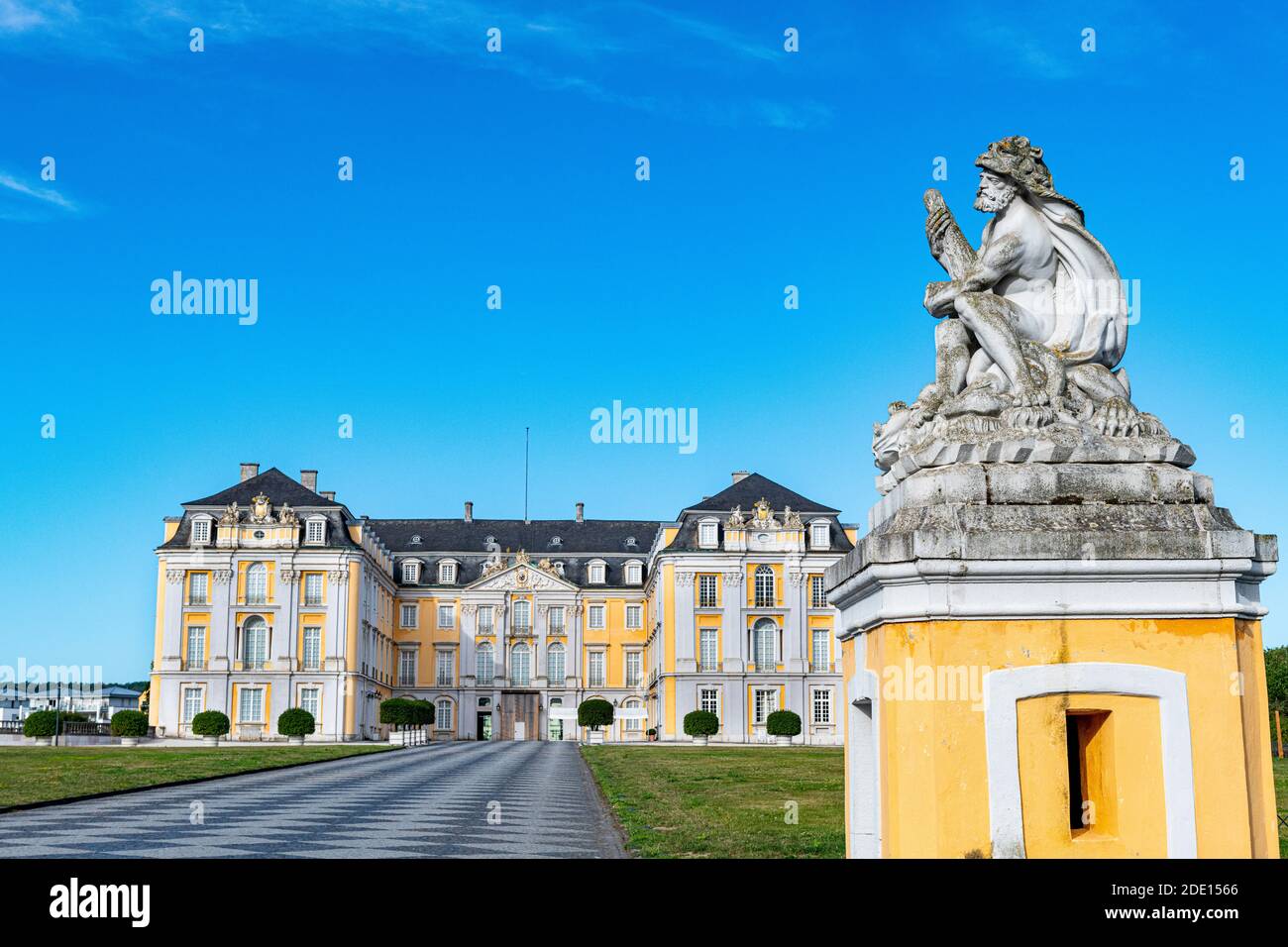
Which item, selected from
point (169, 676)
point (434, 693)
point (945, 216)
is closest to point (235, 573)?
point (169, 676)

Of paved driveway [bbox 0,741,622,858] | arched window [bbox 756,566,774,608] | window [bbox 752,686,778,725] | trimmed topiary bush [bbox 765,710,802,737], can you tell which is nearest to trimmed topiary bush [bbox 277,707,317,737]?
trimmed topiary bush [bbox 765,710,802,737]

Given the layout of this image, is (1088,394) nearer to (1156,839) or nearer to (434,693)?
(1156,839)

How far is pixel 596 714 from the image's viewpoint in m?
62.3

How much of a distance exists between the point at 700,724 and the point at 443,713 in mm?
21189

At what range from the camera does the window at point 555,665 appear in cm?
7119

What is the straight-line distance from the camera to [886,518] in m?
4.31

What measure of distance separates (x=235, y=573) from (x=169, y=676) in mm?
5696

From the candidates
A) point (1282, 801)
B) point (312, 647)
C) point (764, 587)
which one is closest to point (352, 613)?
point (312, 647)

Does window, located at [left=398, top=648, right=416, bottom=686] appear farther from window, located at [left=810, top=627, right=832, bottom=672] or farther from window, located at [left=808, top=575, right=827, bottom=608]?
window, located at [left=808, top=575, right=827, bottom=608]

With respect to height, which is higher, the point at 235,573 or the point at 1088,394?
the point at 235,573
